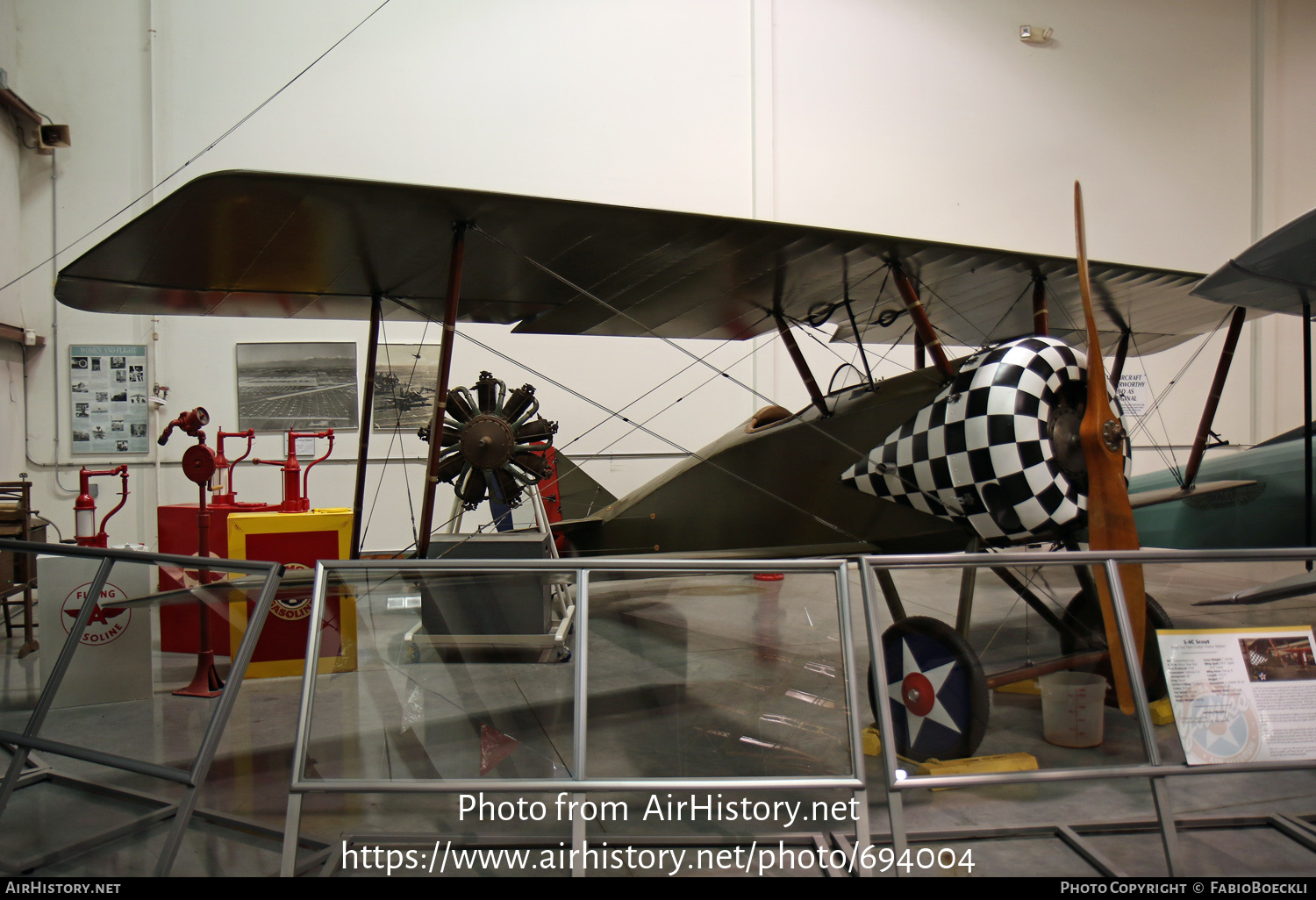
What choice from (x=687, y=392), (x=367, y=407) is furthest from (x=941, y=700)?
(x=687, y=392)

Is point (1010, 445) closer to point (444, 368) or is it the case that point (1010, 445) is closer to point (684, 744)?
point (684, 744)

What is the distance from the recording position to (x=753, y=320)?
5.25 metres

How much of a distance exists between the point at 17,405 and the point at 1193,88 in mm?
14555

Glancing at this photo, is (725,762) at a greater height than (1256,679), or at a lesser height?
lesser

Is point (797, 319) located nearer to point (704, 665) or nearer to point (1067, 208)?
point (704, 665)

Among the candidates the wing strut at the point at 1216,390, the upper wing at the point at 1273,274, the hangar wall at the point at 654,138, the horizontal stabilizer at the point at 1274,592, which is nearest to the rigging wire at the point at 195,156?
the hangar wall at the point at 654,138

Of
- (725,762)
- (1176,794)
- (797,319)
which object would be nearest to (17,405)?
(797,319)

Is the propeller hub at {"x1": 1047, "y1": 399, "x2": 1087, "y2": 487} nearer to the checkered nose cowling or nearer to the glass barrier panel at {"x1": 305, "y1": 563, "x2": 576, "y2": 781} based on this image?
the checkered nose cowling

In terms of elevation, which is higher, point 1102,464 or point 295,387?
point 295,387

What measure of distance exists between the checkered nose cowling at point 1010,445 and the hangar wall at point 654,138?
4.66 m

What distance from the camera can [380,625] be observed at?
2.17 meters

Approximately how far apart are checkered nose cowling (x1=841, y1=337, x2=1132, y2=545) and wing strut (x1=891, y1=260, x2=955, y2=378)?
0.71ft

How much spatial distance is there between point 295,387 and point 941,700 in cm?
691

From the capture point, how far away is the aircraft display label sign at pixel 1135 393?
9.07 meters
